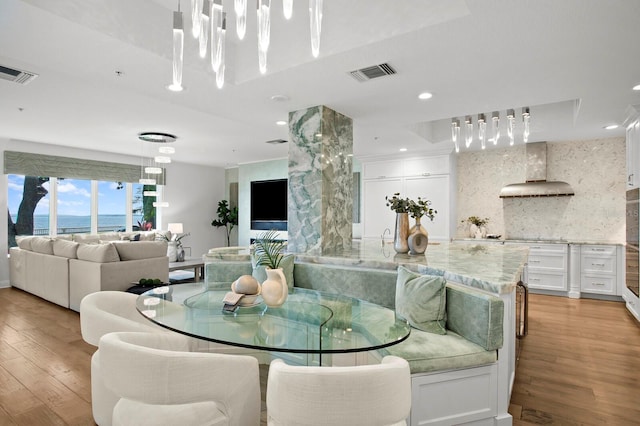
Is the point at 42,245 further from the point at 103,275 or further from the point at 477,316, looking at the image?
the point at 477,316

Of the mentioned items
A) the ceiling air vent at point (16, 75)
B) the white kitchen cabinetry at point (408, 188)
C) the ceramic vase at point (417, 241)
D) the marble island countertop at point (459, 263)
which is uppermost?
the ceiling air vent at point (16, 75)

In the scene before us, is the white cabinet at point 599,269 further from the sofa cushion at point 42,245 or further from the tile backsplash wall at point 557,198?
the sofa cushion at point 42,245

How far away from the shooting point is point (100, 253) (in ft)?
14.5

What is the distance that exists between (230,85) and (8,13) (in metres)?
1.44

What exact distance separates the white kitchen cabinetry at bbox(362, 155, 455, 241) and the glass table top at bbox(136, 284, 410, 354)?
4.17 meters

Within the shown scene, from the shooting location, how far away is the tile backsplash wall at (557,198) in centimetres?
552

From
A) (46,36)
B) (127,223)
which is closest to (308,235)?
(46,36)

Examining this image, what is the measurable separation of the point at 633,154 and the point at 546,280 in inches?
84.7

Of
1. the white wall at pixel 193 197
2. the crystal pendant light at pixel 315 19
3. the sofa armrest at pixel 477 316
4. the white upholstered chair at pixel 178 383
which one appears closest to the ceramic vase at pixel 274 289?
the white upholstered chair at pixel 178 383

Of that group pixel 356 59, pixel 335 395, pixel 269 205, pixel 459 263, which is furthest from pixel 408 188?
pixel 335 395

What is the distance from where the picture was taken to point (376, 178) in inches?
273

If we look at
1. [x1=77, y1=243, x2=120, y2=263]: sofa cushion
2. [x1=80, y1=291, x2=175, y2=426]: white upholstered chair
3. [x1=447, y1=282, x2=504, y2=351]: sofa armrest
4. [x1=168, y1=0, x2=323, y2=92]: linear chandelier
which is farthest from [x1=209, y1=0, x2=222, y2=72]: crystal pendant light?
[x1=77, y1=243, x2=120, y2=263]: sofa cushion

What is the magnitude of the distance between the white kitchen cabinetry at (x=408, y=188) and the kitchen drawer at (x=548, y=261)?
1.30 meters

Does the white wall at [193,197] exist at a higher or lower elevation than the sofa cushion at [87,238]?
higher
